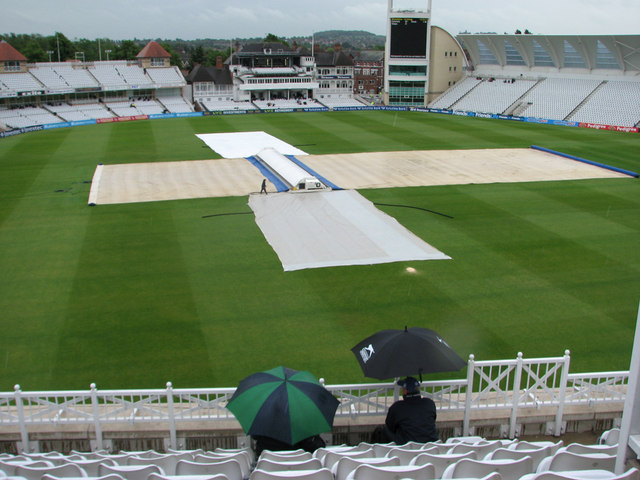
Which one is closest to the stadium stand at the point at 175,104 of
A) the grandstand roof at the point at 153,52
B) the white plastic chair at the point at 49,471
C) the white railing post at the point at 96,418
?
the grandstand roof at the point at 153,52

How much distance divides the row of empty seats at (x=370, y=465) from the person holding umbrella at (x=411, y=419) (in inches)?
19.2

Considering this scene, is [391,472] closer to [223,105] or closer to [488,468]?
[488,468]

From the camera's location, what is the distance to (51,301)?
49.5 feet

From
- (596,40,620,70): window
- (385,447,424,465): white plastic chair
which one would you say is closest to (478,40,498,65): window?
(596,40,620,70): window

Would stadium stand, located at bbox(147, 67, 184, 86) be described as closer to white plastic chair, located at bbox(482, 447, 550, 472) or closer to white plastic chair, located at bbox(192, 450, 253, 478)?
white plastic chair, located at bbox(192, 450, 253, 478)

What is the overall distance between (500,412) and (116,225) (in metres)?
16.8

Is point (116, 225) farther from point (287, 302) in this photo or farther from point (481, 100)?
point (481, 100)

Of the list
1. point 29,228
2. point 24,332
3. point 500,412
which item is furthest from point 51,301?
point 500,412

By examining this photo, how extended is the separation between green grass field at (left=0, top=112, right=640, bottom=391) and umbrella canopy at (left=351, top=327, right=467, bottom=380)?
A: 3.18 meters

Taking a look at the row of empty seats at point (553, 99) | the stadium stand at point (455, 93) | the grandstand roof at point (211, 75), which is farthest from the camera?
the grandstand roof at point (211, 75)

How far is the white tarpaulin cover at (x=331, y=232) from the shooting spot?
59.0ft

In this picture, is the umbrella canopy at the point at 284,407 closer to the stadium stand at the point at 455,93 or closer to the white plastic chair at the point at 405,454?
the white plastic chair at the point at 405,454

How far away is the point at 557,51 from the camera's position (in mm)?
59844

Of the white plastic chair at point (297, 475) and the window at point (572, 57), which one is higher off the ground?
the window at point (572, 57)
